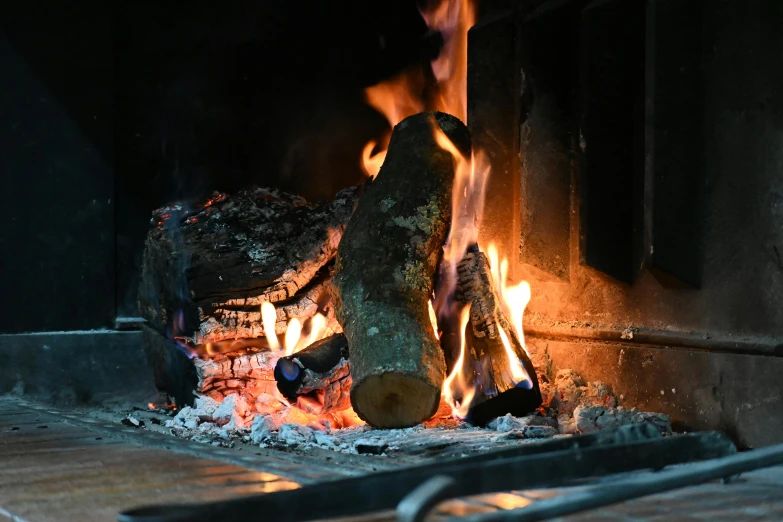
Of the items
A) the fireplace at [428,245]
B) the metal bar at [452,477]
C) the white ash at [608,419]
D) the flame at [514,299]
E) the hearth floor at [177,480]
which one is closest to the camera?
the metal bar at [452,477]

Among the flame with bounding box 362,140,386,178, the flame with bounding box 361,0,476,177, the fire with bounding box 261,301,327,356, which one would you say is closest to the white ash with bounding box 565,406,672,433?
the fire with bounding box 261,301,327,356

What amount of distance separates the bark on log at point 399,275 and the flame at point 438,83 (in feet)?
2.05

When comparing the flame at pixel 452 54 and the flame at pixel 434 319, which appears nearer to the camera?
the flame at pixel 434 319

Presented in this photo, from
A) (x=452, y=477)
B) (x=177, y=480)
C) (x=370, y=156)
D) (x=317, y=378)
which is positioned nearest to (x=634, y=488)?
(x=452, y=477)

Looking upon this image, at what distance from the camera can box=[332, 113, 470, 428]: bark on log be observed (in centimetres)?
321

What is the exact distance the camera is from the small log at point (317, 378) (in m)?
3.56

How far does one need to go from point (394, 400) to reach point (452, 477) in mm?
1770

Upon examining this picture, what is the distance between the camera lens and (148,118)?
4.98 metres

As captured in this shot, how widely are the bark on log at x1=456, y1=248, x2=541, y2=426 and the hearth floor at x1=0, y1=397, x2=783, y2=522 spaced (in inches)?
30.7

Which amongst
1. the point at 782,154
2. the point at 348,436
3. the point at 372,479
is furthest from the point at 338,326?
Answer: the point at 372,479

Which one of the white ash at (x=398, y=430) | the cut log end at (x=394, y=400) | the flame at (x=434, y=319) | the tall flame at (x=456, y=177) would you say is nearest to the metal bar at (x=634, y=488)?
the white ash at (x=398, y=430)

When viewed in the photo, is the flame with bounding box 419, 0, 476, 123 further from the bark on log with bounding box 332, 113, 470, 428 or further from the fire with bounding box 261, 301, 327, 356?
the fire with bounding box 261, 301, 327, 356

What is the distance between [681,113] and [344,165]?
2327 mm

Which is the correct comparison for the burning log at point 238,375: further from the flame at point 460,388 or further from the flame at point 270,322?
the flame at point 460,388
